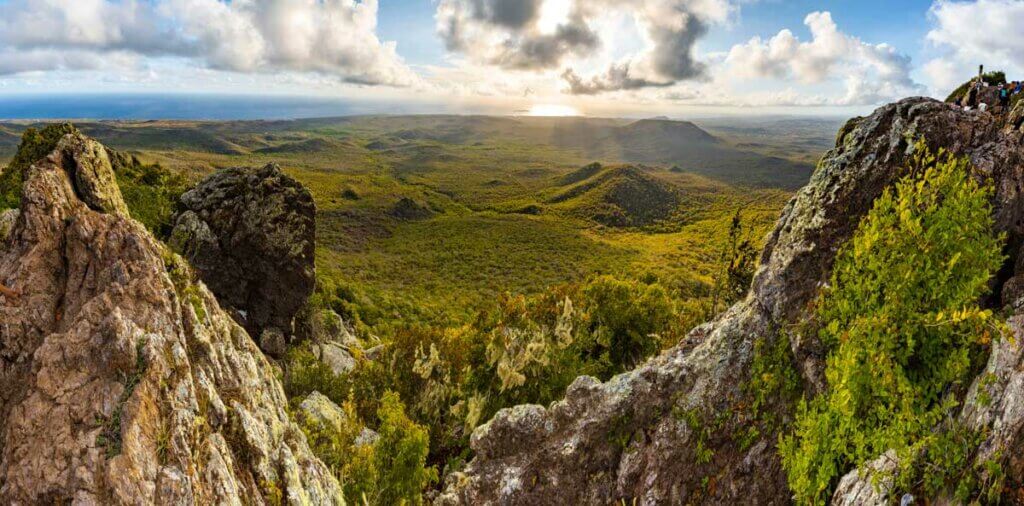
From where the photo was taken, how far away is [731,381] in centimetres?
1432

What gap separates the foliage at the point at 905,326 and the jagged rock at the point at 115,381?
12928mm

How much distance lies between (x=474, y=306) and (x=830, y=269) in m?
69.3

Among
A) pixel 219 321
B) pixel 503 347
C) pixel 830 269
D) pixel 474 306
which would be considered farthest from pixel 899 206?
pixel 474 306

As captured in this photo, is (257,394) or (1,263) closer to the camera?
(1,263)

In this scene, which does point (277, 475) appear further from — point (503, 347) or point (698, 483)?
point (503, 347)

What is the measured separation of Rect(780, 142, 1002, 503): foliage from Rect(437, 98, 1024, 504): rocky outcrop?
3.76ft

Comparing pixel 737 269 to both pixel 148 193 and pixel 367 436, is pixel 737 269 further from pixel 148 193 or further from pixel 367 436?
pixel 148 193

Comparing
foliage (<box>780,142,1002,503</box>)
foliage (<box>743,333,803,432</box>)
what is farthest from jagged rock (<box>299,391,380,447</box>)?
foliage (<box>780,142,1002,503</box>)

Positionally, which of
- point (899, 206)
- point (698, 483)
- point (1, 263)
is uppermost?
point (899, 206)

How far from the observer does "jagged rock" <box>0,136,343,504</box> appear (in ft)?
28.8

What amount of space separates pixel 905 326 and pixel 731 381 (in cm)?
549

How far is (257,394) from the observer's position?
13.7m

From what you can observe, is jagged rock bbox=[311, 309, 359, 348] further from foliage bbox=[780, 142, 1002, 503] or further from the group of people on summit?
the group of people on summit

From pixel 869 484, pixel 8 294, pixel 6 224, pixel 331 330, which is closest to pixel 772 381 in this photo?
pixel 869 484
